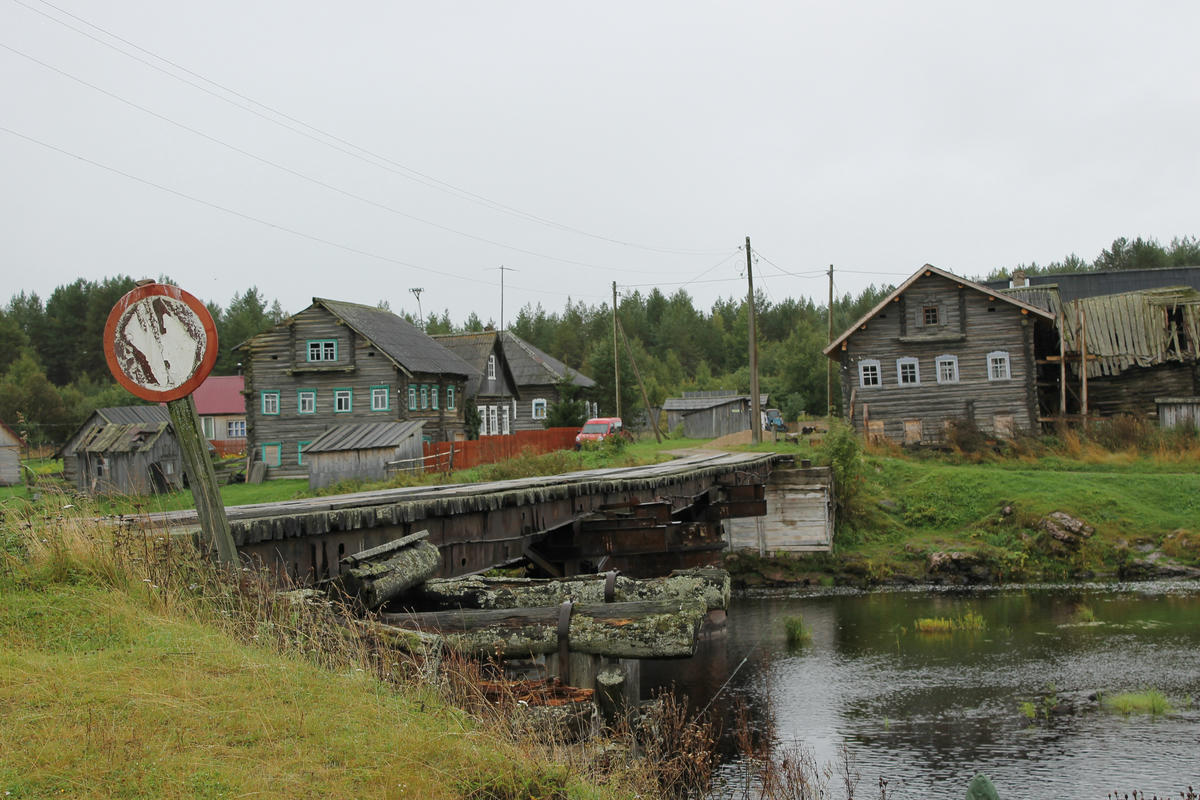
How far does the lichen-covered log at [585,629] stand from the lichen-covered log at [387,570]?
0.74ft

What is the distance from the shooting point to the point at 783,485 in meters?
28.5

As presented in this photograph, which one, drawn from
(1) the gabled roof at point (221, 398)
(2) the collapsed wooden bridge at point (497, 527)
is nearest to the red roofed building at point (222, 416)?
(1) the gabled roof at point (221, 398)

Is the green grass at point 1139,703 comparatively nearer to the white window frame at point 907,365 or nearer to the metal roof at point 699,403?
the white window frame at point 907,365

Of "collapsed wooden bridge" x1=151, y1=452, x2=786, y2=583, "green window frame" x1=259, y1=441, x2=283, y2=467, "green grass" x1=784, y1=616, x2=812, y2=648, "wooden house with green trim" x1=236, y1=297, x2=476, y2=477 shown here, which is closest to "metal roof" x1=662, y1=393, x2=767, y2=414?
"wooden house with green trim" x1=236, y1=297, x2=476, y2=477

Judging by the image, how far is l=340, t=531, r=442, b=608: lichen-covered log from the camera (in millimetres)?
7551

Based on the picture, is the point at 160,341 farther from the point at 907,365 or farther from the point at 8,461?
the point at 8,461

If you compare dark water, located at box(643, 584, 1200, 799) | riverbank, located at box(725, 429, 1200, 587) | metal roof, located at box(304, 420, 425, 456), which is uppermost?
metal roof, located at box(304, 420, 425, 456)

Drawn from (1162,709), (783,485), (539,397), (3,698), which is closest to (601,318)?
(539,397)

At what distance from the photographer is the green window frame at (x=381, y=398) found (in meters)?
41.8

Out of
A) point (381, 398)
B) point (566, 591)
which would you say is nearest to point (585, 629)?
point (566, 591)

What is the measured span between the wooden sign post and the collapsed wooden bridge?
0.62m

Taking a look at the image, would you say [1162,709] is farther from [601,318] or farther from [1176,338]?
[601,318]

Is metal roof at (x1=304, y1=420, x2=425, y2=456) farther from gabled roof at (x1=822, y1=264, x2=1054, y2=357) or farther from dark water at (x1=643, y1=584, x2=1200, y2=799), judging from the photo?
gabled roof at (x1=822, y1=264, x2=1054, y2=357)

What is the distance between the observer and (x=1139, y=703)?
14.7 meters
